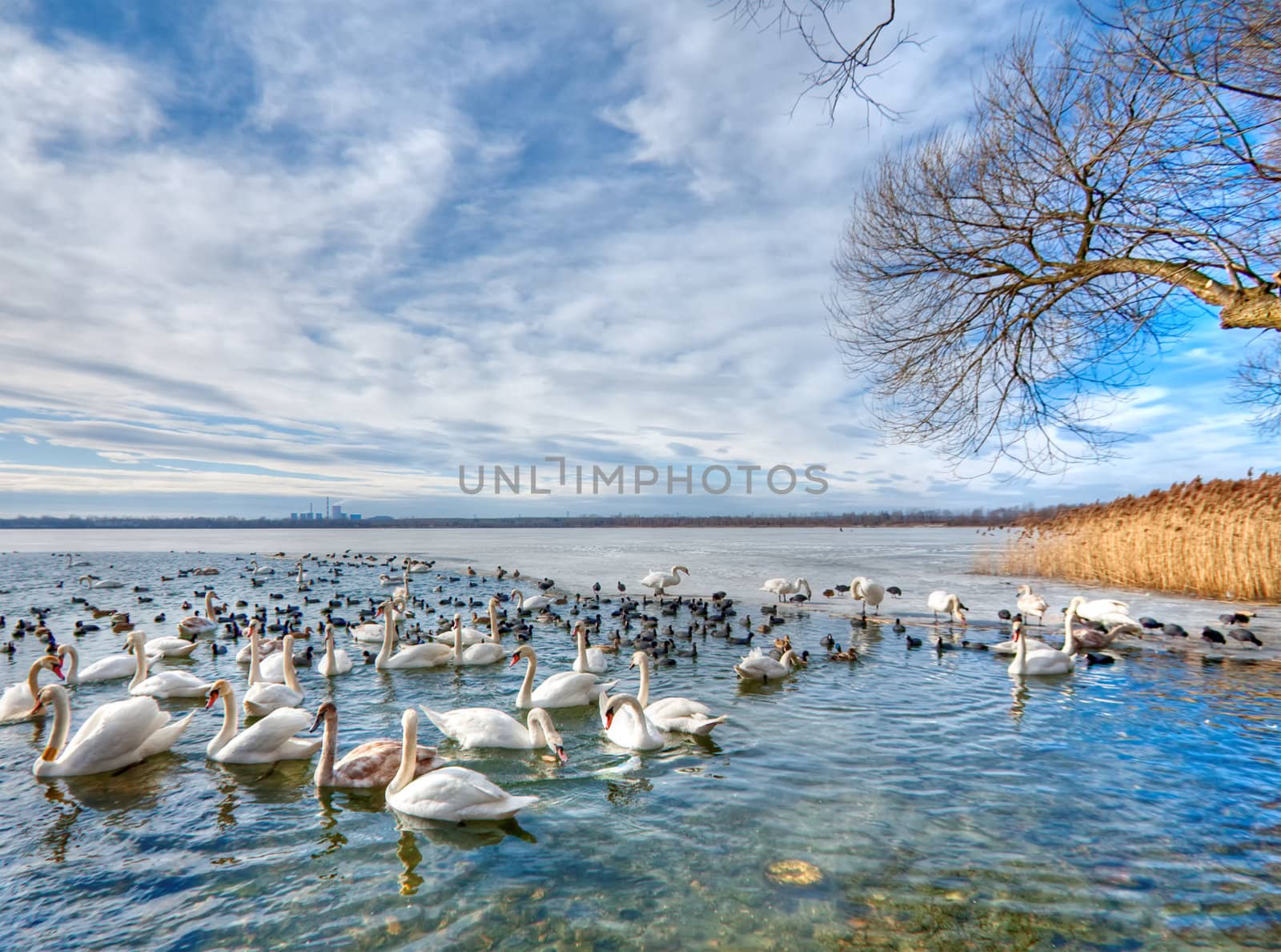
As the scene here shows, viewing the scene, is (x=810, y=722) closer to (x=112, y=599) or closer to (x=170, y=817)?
(x=170, y=817)

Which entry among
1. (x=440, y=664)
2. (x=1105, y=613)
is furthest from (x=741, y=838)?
(x=1105, y=613)

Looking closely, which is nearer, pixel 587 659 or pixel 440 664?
pixel 587 659

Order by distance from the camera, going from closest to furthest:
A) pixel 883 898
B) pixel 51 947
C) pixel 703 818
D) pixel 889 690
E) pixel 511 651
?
pixel 51 947
pixel 883 898
pixel 703 818
pixel 889 690
pixel 511 651

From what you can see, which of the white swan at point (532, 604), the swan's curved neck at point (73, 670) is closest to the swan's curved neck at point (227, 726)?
the swan's curved neck at point (73, 670)

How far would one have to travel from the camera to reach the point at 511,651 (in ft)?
46.6

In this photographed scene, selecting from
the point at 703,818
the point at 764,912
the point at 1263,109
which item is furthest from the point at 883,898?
the point at 1263,109

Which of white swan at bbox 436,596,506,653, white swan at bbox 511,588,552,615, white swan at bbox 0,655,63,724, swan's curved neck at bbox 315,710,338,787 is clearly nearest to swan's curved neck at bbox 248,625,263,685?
white swan at bbox 0,655,63,724

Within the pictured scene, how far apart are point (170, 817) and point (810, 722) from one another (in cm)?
717

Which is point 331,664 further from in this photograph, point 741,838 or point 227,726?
point 741,838

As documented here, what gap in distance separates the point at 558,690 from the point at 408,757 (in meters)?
3.33

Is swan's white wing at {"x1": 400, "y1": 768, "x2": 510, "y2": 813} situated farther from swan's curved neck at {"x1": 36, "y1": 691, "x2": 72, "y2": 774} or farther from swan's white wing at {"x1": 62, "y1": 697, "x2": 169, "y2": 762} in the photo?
swan's curved neck at {"x1": 36, "y1": 691, "x2": 72, "y2": 774}

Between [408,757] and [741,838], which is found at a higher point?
[408,757]

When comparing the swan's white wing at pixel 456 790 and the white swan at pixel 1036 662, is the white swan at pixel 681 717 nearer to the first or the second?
Result: the swan's white wing at pixel 456 790

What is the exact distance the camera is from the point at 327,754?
22.4ft
